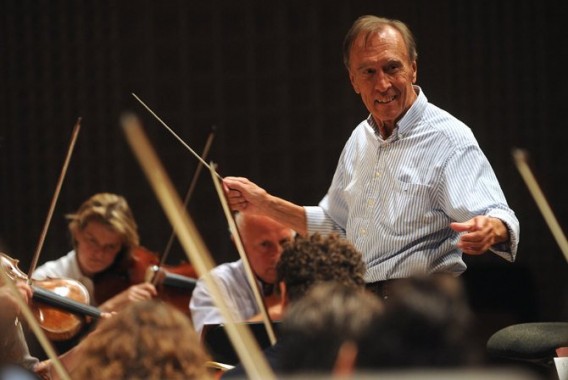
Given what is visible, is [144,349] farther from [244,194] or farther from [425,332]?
[244,194]

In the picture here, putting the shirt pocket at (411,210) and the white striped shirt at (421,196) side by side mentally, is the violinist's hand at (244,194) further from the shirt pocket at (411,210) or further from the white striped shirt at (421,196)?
the shirt pocket at (411,210)

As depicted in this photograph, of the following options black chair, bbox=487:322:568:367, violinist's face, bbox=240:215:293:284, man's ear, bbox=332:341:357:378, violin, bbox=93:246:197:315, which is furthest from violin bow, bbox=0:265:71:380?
violin, bbox=93:246:197:315

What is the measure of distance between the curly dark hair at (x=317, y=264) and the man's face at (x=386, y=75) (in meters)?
0.74

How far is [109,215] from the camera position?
15.9ft

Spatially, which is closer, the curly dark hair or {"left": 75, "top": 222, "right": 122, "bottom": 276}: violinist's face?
the curly dark hair

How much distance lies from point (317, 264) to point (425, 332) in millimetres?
1068

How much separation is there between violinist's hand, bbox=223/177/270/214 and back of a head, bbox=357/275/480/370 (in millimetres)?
1887

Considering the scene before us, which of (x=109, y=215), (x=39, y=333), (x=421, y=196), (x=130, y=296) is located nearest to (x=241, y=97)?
(x=109, y=215)

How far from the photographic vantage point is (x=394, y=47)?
3023 mm

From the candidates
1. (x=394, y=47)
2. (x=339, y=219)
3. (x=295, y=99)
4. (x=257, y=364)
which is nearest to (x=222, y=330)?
(x=339, y=219)

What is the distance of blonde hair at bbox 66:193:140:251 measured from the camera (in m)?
4.84

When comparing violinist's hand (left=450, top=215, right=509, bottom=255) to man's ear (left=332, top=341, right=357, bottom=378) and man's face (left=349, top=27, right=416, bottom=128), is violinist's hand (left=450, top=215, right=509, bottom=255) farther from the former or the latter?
man's ear (left=332, top=341, right=357, bottom=378)

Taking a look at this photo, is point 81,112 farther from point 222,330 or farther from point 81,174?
point 222,330

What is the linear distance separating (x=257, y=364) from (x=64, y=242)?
12.6 feet
